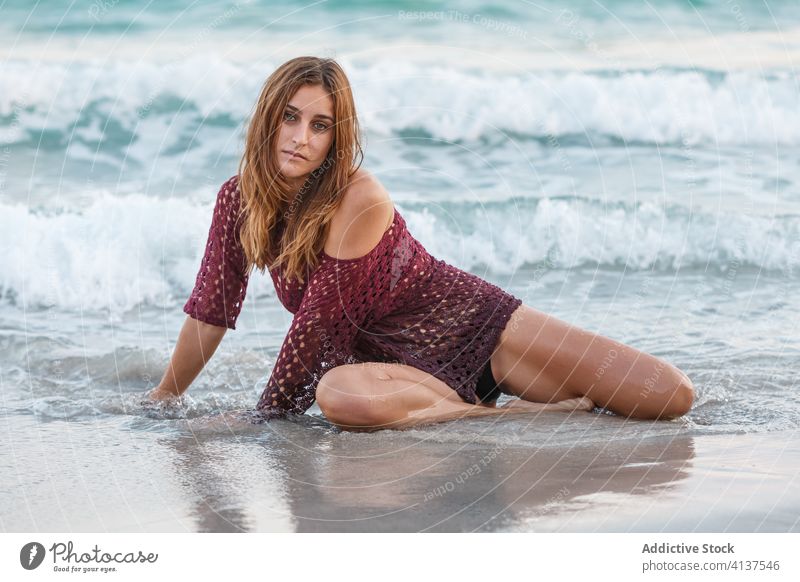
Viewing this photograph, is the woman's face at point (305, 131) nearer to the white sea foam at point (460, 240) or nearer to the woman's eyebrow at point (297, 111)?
the woman's eyebrow at point (297, 111)

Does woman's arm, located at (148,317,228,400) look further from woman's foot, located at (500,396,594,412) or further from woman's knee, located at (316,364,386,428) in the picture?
woman's foot, located at (500,396,594,412)

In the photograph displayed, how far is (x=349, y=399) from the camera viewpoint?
3771mm

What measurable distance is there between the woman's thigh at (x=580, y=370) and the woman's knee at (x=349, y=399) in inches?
25.3

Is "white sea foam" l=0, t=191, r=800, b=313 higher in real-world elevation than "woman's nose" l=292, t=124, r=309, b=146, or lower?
lower

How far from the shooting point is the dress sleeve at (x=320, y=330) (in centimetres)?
384

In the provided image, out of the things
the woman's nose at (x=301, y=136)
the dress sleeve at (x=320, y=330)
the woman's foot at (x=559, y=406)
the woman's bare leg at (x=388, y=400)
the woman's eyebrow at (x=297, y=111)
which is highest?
the woman's eyebrow at (x=297, y=111)

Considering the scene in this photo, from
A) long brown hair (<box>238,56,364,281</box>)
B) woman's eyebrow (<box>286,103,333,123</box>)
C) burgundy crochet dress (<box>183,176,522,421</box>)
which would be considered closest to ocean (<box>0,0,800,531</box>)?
burgundy crochet dress (<box>183,176,522,421</box>)

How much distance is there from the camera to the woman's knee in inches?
149

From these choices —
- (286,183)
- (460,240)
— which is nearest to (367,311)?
(286,183)

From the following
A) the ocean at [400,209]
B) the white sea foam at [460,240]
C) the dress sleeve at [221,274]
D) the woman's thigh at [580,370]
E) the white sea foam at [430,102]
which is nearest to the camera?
the ocean at [400,209]

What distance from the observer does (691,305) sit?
639 centimetres

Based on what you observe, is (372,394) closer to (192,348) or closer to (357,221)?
(357,221)

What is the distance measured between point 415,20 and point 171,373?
281 inches

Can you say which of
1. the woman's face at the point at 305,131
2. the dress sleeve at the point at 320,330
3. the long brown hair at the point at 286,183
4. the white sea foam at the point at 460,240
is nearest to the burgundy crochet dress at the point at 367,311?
the dress sleeve at the point at 320,330
